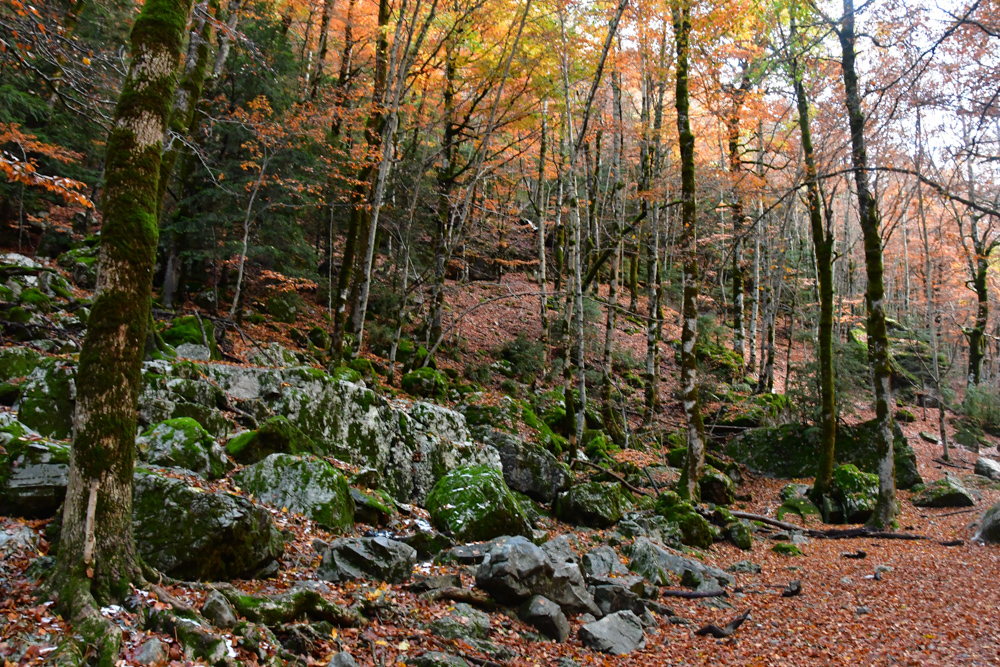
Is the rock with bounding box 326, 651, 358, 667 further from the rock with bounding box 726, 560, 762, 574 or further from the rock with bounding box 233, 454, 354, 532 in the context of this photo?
the rock with bounding box 726, 560, 762, 574

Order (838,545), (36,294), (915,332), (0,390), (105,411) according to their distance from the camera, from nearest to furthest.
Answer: (105,411), (0,390), (36,294), (838,545), (915,332)

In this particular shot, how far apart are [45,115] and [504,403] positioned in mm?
12552

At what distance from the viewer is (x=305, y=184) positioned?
1484 cm

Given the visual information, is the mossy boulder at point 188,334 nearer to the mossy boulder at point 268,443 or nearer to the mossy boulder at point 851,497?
the mossy boulder at point 268,443

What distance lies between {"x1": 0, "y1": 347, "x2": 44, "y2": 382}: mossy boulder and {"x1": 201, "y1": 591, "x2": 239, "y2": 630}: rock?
5.11 metres

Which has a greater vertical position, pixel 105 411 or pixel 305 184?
pixel 305 184

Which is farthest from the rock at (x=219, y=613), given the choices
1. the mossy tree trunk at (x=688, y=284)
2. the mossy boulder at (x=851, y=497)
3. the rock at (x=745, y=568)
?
the mossy boulder at (x=851, y=497)

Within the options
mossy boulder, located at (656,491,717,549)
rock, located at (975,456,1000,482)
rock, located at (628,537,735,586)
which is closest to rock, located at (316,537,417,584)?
rock, located at (628,537,735,586)

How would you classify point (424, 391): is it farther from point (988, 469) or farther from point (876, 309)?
point (988, 469)

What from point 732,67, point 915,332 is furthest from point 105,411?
point 915,332

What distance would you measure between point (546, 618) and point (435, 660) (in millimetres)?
1770

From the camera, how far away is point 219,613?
3961mm

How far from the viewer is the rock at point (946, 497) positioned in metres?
13.1

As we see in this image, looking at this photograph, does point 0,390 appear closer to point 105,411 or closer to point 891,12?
point 105,411
